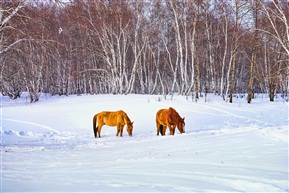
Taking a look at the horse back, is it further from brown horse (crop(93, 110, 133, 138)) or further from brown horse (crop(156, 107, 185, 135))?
brown horse (crop(93, 110, 133, 138))

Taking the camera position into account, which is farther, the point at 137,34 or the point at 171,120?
the point at 137,34

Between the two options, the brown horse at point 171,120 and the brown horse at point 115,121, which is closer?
the brown horse at point 171,120

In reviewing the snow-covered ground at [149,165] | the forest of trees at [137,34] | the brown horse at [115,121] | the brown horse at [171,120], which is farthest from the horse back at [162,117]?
the forest of trees at [137,34]

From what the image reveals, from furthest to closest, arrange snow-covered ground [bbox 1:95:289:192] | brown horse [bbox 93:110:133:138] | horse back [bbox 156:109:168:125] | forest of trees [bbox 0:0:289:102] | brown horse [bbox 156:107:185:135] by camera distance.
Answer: forest of trees [bbox 0:0:289:102]
brown horse [bbox 93:110:133:138]
horse back [bbox 156:109:168:125]
brown horse [bbox 156:107:185:135]
snow-covered ground [bbox 1:95:289:192]

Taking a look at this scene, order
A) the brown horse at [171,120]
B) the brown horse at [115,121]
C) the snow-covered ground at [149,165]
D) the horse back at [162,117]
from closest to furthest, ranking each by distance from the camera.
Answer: the snow-covered ground at [149,165]
the brown horse at [171,120]
the horse back at [162,117]
the brown horse at [115,121]

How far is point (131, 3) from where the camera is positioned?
25.4 m

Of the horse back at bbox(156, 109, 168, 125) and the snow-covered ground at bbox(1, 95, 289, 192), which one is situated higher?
the horse back at bbox(156, 109, 168, 125)

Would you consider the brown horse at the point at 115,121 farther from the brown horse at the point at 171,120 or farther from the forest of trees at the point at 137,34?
the forest of trees at the point at 137,34

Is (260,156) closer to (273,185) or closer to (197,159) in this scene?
(197,159)

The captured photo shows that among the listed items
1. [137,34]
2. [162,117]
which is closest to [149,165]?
[162,117]

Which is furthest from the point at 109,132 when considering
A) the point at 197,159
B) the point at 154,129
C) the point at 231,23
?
the point at 231,23

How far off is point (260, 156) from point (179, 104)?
13447 millimetres

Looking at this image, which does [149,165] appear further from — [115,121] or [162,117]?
[115,121]

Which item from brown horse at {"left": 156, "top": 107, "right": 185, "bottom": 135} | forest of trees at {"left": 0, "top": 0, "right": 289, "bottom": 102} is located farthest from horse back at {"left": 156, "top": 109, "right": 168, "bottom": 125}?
forest of trees at {"left": 0, "top": 0, "right": 289, "bottom": 102}
